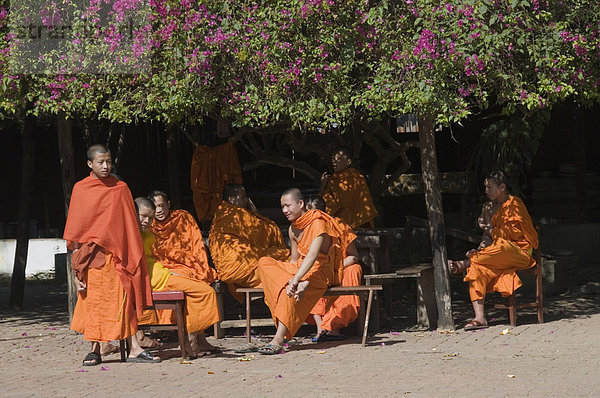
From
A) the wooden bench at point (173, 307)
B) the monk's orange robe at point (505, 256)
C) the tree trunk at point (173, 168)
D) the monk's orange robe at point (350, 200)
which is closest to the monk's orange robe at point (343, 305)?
the monk's orange robe at point (350, 200)

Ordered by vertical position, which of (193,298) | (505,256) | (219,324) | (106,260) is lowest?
(219,324)

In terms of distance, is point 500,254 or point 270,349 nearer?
point 270,349

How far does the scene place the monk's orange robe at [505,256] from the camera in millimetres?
9617

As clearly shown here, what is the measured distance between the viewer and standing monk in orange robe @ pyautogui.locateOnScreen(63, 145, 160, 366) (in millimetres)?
8094

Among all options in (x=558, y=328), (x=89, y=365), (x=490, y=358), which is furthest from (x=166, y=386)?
(x=558, y=328)

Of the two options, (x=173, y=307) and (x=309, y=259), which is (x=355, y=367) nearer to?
(x=309, y=259)

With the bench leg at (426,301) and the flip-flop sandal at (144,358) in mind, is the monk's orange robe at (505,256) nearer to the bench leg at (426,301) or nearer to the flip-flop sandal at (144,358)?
the bench leg at (426,301)

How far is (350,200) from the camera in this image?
10.3m

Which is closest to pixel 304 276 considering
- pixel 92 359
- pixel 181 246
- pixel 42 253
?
pixel 181 246

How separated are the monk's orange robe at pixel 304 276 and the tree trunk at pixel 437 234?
115cm

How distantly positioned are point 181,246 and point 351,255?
1.57 m

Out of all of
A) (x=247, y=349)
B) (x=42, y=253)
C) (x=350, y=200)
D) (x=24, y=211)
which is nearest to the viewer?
(x=247, y=349)

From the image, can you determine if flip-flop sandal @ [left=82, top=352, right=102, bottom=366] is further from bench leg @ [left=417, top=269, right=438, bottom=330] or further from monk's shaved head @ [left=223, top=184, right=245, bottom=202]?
bench leg @ [left=417, top=269, right=438, bottom=330]

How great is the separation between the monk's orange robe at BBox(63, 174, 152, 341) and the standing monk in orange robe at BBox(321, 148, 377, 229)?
2.73 meters
